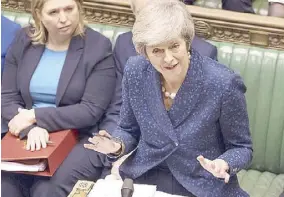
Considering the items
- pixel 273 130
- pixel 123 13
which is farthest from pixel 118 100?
pixel 273 130

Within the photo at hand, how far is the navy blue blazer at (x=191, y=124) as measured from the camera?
154 cm

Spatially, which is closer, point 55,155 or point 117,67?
point 55,155

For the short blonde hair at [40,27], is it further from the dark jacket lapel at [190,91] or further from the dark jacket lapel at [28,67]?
the dark jacket lapel at [190,91]

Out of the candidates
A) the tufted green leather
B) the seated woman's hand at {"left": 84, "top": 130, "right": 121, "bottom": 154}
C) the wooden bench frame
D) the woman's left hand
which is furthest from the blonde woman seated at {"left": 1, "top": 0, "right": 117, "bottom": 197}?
the tufted green leather

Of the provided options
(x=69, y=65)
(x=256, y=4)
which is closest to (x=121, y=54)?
(x=69, y=65)

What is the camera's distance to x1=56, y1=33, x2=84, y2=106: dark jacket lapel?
7.01 feet

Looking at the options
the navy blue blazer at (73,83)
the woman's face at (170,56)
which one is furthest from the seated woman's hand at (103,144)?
the navy blue blazer at (73,83)

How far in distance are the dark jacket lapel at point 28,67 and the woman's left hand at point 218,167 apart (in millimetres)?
1002

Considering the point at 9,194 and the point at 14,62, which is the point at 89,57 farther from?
the point at 9,194

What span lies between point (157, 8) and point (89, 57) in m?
0.71

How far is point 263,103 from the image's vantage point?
2191 mm

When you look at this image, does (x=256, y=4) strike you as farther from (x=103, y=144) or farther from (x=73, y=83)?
(x=103, y=144)

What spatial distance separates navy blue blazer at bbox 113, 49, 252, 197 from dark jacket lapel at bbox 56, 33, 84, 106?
0.50 m

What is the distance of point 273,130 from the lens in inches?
86.4
